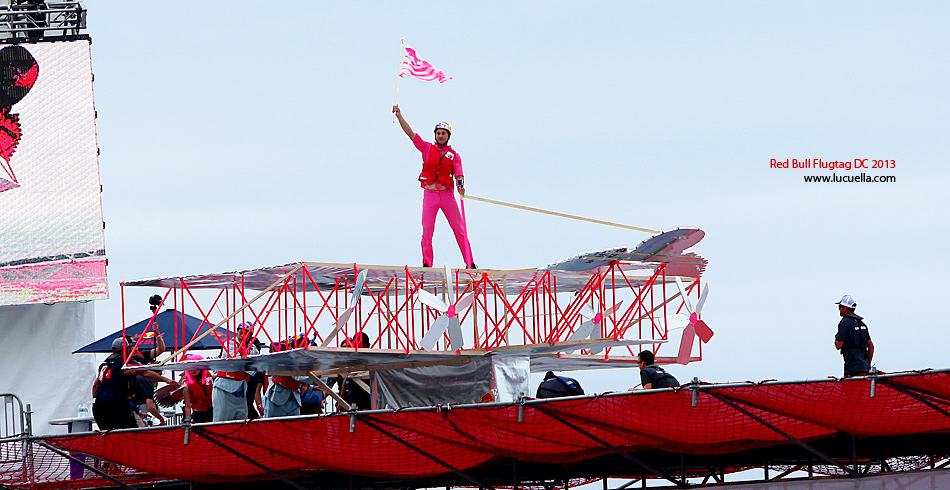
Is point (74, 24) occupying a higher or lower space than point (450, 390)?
higher

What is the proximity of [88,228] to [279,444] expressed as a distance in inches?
525

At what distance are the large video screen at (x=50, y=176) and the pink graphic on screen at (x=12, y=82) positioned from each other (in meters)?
0.02

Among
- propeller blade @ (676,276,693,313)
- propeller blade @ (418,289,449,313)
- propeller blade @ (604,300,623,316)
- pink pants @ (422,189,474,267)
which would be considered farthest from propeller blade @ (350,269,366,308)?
propeller blade @ (676,276,693,313)

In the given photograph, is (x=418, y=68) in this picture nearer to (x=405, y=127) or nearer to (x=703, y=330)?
(x=405, y=127)

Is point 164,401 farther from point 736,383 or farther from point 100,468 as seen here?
point 736,383

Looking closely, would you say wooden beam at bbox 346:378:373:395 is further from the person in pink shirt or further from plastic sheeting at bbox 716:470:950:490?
plastic sheeting at bbox 716:470:950:490

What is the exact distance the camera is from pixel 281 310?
17484mm

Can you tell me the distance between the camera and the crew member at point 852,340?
54.6ft

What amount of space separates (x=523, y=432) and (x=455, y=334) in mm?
2789

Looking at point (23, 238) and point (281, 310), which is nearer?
point (281, 310)

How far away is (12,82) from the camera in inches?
1078

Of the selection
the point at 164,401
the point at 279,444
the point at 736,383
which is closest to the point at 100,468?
the point at 279,444

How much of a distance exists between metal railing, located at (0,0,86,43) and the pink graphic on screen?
351 mm

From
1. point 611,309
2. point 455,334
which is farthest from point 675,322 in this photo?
point 455,334
